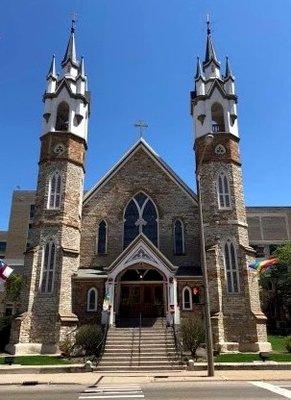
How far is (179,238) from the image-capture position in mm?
27625

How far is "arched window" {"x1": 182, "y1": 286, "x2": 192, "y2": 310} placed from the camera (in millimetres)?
24125

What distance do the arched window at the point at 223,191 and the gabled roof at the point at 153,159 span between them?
2252mm

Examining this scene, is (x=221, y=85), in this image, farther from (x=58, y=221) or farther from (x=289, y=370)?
(x=289, y=370)

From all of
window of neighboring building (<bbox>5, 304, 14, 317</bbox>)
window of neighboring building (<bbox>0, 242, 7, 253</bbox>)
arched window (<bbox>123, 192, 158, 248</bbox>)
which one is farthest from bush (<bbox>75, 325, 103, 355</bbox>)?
window of neighboring building (<bbox>0, 242, 7, 253</bbox>)

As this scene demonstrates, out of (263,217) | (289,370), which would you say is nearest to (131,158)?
(289,370)

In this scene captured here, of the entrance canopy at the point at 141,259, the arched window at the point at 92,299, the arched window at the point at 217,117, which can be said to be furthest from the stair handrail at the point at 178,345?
the arched window at the point at 217,117

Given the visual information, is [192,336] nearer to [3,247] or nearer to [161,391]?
[161,391]

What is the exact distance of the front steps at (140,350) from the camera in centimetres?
1725

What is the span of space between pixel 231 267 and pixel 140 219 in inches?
279

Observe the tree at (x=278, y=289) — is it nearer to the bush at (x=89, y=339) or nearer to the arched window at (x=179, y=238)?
the arched window at (x=179, y=238)

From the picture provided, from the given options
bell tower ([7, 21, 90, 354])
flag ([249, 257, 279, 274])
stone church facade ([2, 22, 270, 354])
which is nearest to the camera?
flag ([249, 257, 279, 274])

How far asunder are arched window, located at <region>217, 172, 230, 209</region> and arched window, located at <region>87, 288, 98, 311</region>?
954 centimetres

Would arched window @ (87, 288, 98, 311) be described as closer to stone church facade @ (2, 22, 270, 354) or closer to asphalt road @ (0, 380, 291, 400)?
stone church facade @ (2, 22, 270, 354)

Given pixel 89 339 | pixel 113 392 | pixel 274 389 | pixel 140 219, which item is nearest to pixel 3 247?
pixel 140 219
